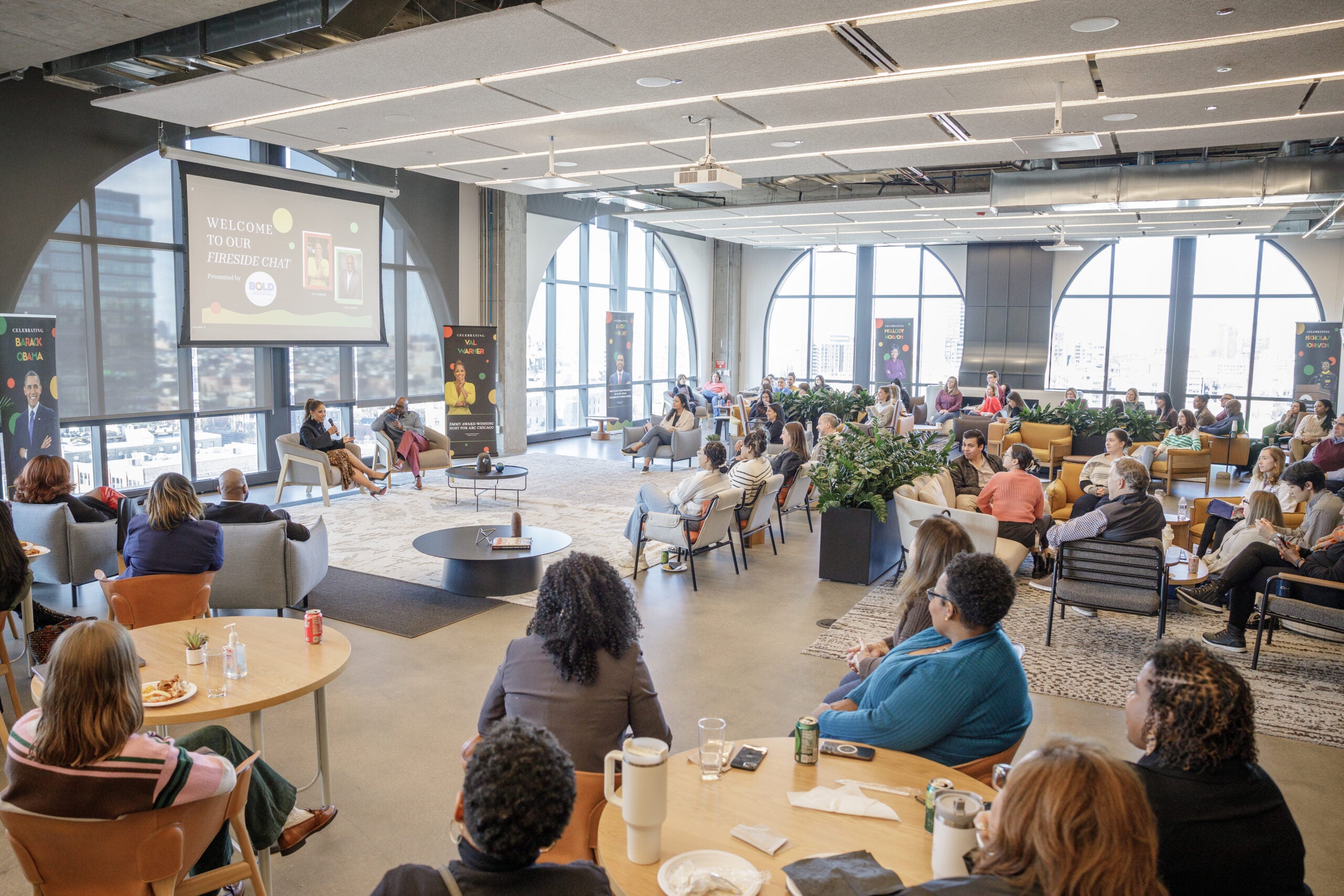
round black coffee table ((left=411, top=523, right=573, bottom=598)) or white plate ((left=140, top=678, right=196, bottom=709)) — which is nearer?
white plate ((left=140, top=678, right=196, bottom=709))

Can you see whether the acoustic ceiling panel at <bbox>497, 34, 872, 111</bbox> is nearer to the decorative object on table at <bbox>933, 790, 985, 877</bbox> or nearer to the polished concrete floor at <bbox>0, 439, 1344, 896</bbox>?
the polished concrete floor at <bbox>0, 439, 1344, 896</bbox>

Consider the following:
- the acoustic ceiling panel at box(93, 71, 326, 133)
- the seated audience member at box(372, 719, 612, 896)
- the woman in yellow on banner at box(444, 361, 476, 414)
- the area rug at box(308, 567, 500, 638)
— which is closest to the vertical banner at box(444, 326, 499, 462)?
the woman in yellow on banner at box(444, 361, 476, 414)

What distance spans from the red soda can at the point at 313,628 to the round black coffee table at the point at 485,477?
5901 millimetres

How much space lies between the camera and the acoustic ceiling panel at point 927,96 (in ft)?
19.4

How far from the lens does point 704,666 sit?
5305 mm

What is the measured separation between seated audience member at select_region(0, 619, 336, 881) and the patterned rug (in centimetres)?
405

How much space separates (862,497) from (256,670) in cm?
493

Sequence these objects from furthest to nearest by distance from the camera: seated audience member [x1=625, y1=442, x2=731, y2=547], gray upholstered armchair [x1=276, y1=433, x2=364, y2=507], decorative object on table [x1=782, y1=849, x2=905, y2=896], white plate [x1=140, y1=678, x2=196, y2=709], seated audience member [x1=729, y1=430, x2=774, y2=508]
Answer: gray upholstered armchair [x1=276, y1=433, x2=364, y2=507] → seated audience member [x1=729, y1=430, x2=774, y2=508] → seated audience member [x1=625, y1=442, x2=731, y2=547] → white plate [x1=140, y1=678, x2=196, y2=709] → decorative object on table [x1=782, y1=849, x2=905, y2=896]

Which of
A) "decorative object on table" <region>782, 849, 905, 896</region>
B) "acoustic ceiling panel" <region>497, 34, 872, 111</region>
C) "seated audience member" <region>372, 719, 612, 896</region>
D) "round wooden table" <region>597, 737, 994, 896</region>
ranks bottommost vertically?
"round wooden table" <region>597, 737, 994, 896</region>

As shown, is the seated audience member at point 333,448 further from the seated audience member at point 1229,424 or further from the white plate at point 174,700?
the seated audience member at point 1229,424

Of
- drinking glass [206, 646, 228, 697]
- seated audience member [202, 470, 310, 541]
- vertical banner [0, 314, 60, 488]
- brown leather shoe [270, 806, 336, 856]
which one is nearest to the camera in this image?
drinking glass [206, 646, 228, 697]

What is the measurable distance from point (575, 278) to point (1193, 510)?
11105mm

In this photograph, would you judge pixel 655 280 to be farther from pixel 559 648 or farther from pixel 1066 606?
pixel 559 648

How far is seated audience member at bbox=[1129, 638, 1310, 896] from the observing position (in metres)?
1.87
